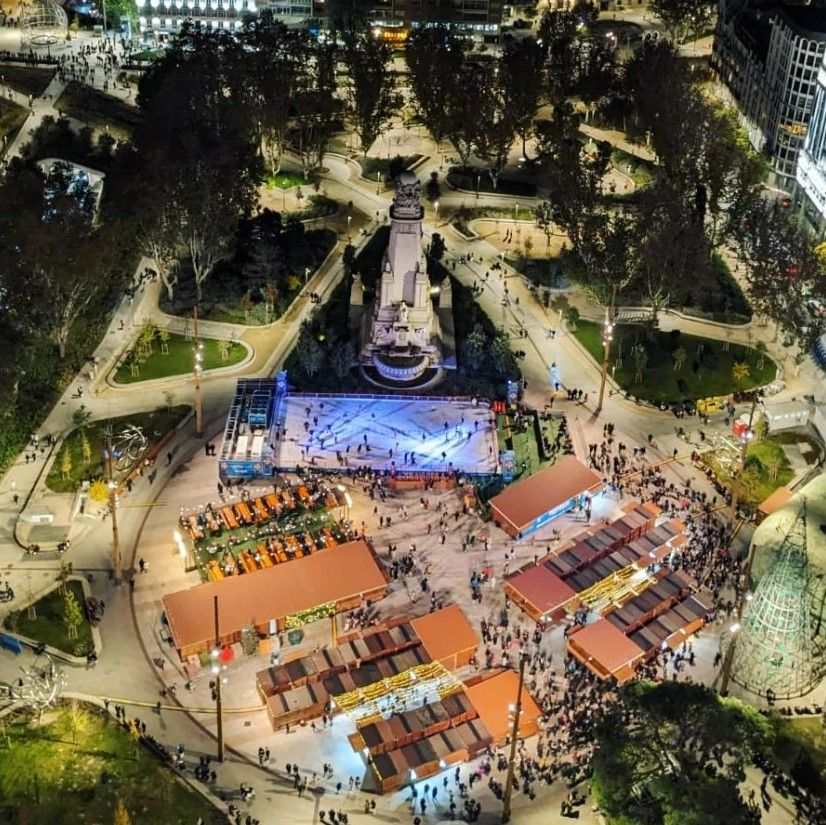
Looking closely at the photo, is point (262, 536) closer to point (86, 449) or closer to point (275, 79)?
point (86, 449)

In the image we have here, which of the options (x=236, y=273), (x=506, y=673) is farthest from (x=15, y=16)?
(x=506, y=673)

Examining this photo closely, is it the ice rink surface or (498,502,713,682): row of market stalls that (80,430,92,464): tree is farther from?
(498,502,713,682): row of market stalls

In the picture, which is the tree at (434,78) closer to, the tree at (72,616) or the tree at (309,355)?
the tree at (309,355)

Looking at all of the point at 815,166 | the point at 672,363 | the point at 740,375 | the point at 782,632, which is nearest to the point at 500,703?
the point at 782,632

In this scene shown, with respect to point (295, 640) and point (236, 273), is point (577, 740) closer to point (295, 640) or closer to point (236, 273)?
point (295, 640)

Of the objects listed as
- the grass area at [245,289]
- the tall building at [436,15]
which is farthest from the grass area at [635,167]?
the grass area at [245,289]
